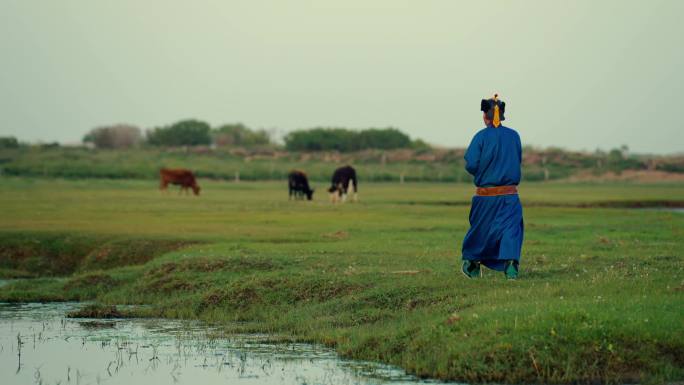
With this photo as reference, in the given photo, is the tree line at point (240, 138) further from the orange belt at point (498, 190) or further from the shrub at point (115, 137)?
the orange belt at point (498, 190)

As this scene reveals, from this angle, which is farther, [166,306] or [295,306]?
[166,306]

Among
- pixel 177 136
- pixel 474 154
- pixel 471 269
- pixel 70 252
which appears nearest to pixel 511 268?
pixel 471 269

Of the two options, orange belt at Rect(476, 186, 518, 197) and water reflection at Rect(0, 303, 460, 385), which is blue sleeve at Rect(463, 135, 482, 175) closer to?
orange belt at Rect(476, 186, 518, 197)

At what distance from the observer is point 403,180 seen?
81000 millimetres

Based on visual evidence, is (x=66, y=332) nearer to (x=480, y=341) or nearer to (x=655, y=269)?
(x=480, y=341)

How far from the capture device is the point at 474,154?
15.5m

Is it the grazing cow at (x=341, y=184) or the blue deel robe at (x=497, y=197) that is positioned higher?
the blue deel robe at (x=497, y=197)

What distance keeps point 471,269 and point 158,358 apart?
527 cm

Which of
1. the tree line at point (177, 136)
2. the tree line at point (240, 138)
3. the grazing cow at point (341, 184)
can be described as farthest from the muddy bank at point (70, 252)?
the tree line at point (177, 136)

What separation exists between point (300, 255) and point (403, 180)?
59478 mm

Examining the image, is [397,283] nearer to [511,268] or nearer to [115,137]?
[511,268]

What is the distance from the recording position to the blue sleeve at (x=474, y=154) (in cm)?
1552

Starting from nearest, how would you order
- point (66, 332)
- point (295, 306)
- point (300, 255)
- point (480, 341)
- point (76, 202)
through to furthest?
point (480, 341)
point (66, 332)
point (295, 306)
point (300, 255)
point (76, 202)

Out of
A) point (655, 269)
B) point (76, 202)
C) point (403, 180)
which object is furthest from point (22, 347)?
point (403, 180)
